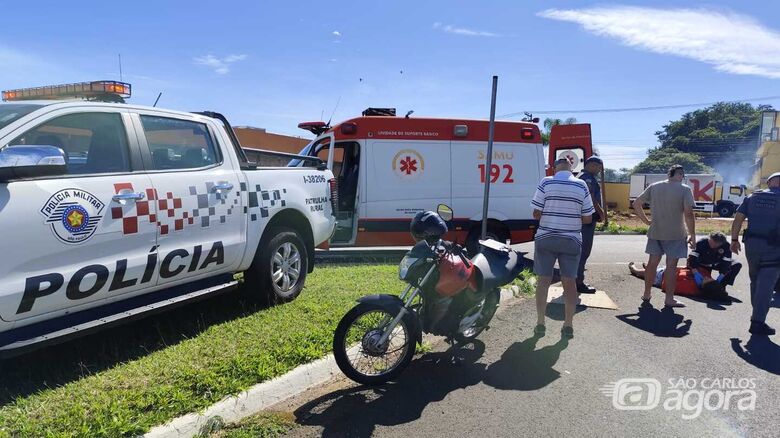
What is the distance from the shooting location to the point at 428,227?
165 inches

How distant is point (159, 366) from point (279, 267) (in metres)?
1.82

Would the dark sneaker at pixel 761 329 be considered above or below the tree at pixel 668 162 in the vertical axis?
below

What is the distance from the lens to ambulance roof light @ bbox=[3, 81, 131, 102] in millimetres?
4441

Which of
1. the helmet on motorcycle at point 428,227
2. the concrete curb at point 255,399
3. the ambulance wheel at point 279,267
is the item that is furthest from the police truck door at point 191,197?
the helmet on motorcycle at point 428,227

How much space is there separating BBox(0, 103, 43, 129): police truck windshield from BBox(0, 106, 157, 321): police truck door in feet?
0.35

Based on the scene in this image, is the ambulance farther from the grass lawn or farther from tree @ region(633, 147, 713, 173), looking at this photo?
tree @ region(633, 147, 713, 173)

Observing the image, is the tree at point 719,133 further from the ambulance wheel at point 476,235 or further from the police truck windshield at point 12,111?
the police truck windshield at point 12,111

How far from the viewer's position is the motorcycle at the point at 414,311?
13.1ft

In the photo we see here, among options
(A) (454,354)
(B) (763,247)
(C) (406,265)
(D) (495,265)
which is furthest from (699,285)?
(C) (406,265)

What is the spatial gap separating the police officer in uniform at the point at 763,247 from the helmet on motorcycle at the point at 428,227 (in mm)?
3785

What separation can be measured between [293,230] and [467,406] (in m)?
2.77

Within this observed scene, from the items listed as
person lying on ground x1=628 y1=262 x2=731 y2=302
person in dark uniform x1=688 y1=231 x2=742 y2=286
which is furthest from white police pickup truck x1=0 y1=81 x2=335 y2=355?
person in dark uniform x1=688 y1=231 x2=742 y2=286

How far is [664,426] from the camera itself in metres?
3.50
